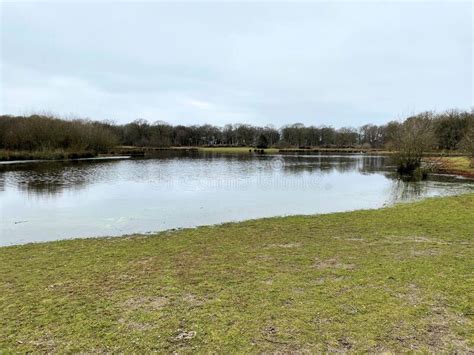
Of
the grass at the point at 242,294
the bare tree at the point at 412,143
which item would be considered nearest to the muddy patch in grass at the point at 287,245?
the grass at the point at 242,294

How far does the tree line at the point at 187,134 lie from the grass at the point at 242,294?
28.3 meters

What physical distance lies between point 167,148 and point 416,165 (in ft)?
271

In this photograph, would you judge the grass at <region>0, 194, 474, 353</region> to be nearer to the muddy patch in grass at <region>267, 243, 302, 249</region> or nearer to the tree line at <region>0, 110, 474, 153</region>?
the muddy patch in grass at <region>267, 243, 302, 249</region>

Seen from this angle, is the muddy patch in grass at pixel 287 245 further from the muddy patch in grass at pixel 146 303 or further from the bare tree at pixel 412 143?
the bare tree at pixel 412 143

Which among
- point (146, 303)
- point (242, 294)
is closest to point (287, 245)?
point (242, 294)

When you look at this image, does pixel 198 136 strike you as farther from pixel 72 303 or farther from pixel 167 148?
pixel 72 303

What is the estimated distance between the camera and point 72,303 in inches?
181

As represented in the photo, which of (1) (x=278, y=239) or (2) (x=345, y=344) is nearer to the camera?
(2) (x=345, y=344)

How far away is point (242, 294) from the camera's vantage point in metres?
4.80

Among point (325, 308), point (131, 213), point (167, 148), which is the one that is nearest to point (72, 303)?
point (325, 308)

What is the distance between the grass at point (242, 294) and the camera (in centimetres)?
361

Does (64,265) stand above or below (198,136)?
below

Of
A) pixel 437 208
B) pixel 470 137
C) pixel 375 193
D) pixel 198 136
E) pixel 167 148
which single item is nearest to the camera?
pixel 437 208

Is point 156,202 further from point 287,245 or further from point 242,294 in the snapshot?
point 242,294
